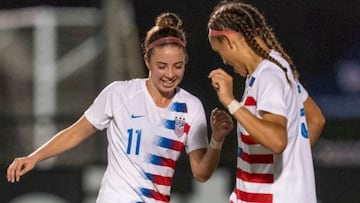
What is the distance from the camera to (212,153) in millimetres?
4668

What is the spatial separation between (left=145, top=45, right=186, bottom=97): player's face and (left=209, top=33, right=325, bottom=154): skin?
374 mm

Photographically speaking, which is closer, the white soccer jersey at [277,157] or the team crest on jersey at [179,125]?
the white soccer jersey at [277,157]

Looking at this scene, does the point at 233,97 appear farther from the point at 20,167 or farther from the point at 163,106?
the point at 20,167

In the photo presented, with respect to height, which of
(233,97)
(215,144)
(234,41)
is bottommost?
(215,144)

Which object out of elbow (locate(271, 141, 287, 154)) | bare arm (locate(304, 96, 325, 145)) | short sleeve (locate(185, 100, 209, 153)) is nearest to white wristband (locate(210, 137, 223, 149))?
short sleeve (locate(185, 100, 209, 153))

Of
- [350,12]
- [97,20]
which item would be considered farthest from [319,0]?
[97,20]

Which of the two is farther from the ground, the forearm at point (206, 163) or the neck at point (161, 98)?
the neck at point (161, 98)

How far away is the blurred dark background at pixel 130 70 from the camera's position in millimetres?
6363

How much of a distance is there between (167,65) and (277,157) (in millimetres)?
729

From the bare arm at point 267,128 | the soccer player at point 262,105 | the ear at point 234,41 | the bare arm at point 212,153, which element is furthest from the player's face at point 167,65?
the bare arm at point 267,128

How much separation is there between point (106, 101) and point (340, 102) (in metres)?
2.01

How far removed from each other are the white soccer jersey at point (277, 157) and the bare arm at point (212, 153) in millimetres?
246

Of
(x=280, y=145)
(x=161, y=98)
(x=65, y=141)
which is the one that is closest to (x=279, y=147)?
(x=280, y=145)

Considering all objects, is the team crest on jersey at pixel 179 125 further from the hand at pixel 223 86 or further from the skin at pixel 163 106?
the hand at pixel 223 86
